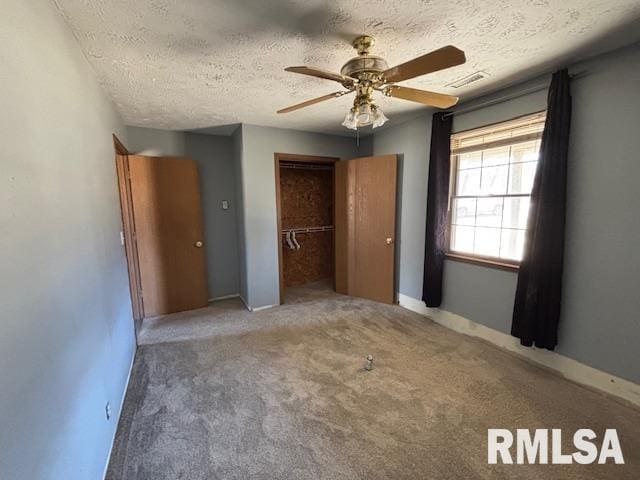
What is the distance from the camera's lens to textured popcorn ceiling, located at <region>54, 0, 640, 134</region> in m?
1.40

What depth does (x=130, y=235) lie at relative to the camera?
320 cm

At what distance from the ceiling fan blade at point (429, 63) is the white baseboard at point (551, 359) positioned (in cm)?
237

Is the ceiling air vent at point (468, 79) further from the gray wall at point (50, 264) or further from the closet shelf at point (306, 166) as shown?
the gray wall at point (50, 264)

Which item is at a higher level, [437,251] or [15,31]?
[15,31]

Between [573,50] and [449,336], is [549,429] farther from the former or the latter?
[573,50]

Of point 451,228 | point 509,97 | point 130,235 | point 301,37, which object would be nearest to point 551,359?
point 451,228

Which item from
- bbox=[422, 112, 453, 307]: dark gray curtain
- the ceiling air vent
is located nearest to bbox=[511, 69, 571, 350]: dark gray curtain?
the ceiling air vent

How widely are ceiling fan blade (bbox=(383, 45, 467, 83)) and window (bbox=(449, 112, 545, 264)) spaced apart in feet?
4.71

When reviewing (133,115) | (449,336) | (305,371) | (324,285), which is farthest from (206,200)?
(449,336)

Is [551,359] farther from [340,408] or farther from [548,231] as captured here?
[340,408]

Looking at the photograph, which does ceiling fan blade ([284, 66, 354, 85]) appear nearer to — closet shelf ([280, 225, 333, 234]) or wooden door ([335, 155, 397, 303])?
wooden door ([335, 155, 397, 303])

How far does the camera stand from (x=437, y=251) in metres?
3.06

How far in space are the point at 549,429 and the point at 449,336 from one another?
3.85 ft

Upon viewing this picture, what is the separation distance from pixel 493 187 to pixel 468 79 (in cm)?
101
